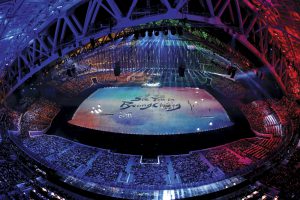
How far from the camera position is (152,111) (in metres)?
39.9

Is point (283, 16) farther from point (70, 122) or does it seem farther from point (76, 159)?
point (70, 122)

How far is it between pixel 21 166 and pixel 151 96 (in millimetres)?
22601

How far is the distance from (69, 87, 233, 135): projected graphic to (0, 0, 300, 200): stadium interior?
4.9 inches

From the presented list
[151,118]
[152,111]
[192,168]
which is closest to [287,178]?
[192,168]

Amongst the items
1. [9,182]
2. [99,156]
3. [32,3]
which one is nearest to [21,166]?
[9,182]

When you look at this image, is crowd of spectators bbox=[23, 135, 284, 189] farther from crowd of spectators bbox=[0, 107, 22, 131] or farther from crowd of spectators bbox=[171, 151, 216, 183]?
crowd of spectators bbox=[0, 107, 22, 131]

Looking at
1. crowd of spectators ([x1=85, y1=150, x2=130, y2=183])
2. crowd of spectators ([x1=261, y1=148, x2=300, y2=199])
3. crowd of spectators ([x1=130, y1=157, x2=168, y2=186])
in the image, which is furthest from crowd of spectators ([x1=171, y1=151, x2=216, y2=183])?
crowd of spectators ([x1=85, y1=150, x2=130, y2=183])

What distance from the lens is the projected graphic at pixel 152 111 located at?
35312mm

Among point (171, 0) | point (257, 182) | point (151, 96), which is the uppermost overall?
point (171, 0)

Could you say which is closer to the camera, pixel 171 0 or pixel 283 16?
pixel 283 16

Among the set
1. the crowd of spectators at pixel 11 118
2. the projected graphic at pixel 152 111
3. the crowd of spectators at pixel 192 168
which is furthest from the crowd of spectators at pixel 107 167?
the crowd of spectators at pixel 11 118

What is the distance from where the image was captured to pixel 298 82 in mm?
38438

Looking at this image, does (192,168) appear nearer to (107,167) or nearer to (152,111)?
(107,167)

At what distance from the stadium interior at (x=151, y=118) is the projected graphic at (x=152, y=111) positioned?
0.12 metres
